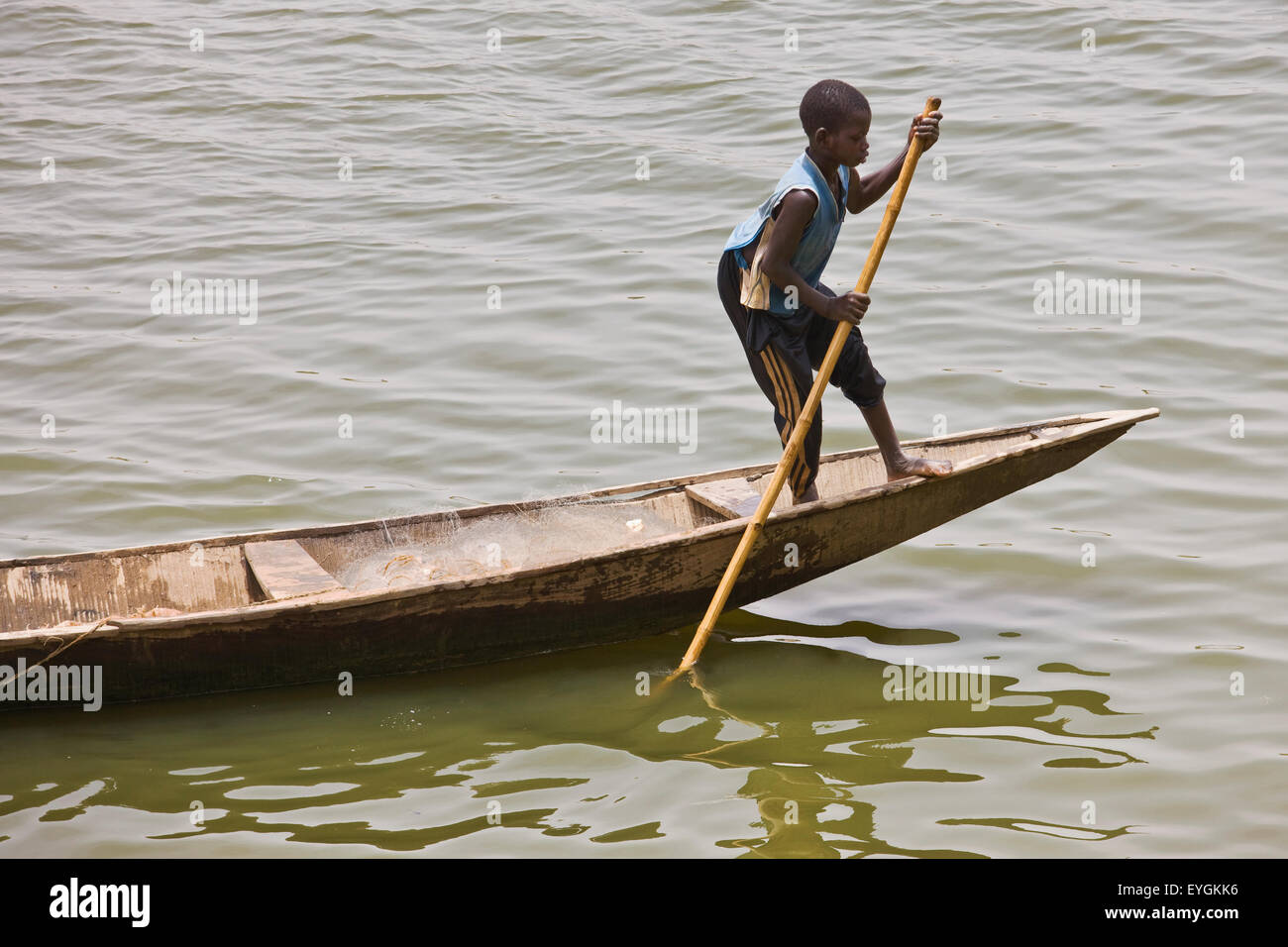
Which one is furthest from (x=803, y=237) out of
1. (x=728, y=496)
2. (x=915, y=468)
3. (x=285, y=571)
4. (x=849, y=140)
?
(x=285, y=571)

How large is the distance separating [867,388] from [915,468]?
0.35 metres

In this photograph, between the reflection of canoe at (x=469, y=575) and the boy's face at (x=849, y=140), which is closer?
the boy's face at (x=849, y=140)

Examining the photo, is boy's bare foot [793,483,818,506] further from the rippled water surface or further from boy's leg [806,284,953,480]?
the rippled water surface

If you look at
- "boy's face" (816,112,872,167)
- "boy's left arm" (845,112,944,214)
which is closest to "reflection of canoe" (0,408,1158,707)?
"boy's left arm" (845,112,944,214)

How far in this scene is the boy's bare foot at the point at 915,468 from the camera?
5.06 meters

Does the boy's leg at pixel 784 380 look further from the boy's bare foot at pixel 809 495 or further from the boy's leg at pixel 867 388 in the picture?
the boy's leg at pixel 867 388

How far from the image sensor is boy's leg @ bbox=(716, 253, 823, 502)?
5059 mm

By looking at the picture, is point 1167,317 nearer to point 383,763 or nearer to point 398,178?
point 383,763

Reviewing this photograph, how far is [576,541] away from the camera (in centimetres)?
564

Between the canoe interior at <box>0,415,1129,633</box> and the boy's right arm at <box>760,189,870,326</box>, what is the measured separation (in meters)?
0.73

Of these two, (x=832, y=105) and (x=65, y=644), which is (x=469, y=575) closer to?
(x=65, y=644)

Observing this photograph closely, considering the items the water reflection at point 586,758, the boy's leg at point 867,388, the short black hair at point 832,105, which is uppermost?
the short black hair at point 832,105

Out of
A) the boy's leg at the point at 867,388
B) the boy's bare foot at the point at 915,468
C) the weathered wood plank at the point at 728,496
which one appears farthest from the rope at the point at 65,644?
the boy's bare foot at the point at 915,468

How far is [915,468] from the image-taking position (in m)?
5.11
